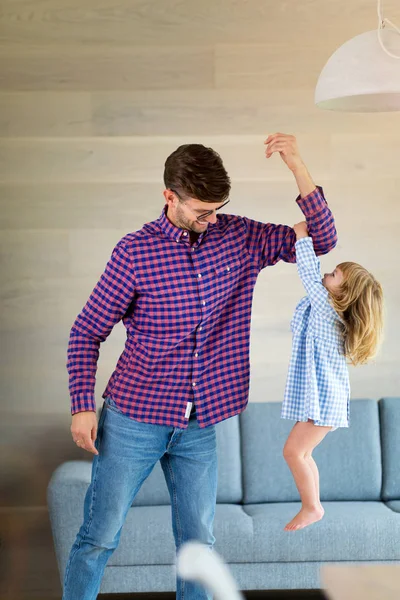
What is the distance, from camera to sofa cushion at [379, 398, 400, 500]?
12.1 feet

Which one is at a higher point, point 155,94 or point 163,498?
point 155,94

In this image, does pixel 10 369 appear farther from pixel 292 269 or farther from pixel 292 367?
pixel 292 367

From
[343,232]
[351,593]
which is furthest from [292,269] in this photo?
[351,593]

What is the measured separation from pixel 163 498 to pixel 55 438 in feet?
2.22

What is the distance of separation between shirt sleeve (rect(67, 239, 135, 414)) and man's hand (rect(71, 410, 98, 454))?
18 millimetres

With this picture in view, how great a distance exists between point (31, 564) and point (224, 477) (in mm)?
980

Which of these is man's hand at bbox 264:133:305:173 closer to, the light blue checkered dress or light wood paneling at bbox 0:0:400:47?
the light blue checkered dress

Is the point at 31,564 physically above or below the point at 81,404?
below

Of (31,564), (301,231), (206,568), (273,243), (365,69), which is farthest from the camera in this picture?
(31,564)

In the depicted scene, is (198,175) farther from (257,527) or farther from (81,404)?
(257,527)

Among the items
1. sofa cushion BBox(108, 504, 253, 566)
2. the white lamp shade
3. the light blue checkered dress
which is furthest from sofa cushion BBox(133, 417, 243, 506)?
the white lamp shade

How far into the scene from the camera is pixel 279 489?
3.64 meters

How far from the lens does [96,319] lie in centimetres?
235

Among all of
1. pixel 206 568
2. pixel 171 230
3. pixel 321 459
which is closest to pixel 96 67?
pixel 171 230
